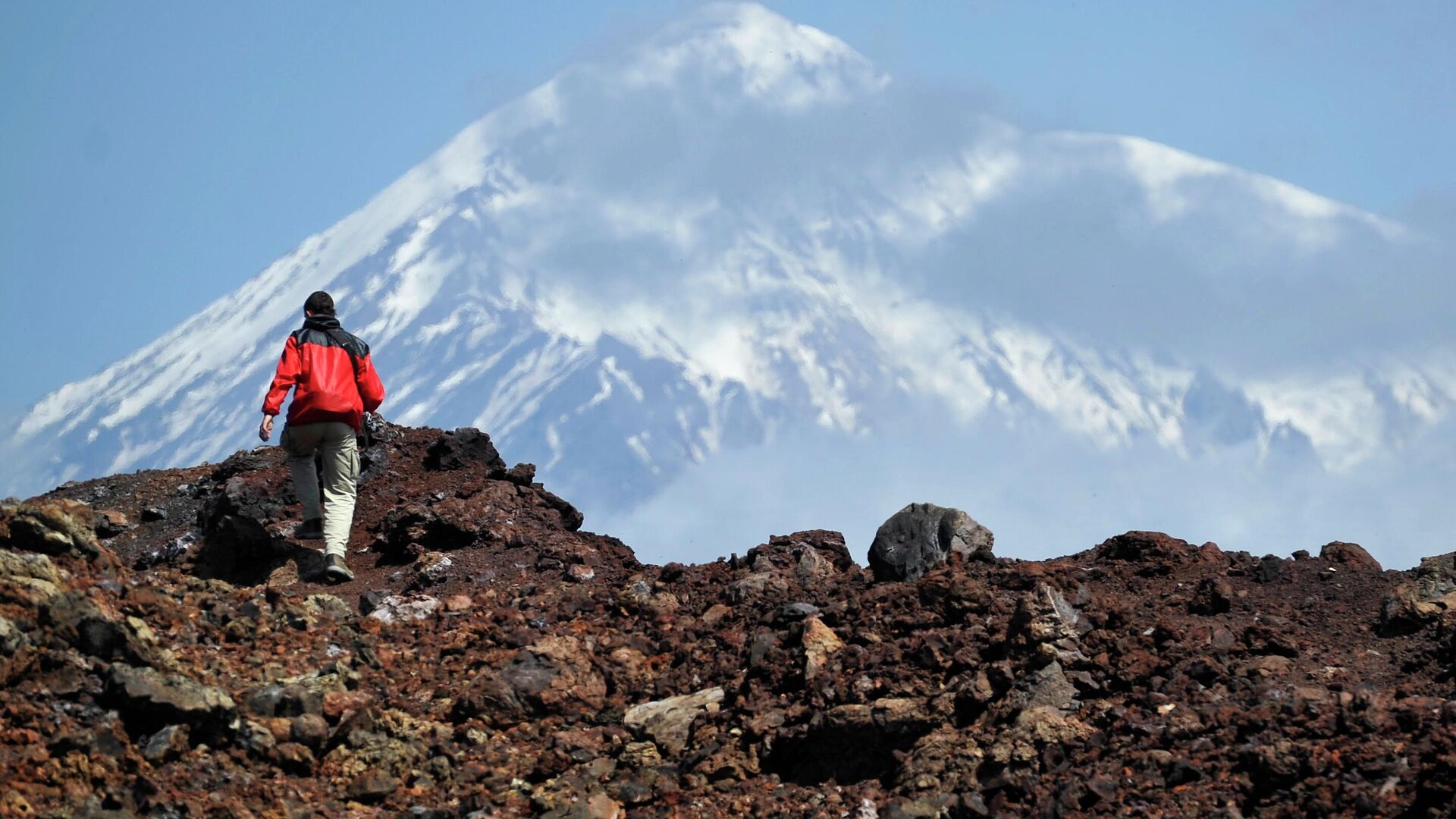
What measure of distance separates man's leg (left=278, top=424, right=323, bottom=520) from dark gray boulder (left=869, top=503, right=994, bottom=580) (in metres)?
5.01

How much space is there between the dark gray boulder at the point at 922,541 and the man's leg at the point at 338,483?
15.2 feet

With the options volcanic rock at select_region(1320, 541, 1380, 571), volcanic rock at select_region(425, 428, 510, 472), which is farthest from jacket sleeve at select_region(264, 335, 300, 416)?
volcanic rock at select_region(1320, 541, 1380, 571)

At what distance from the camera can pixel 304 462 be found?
546 inches

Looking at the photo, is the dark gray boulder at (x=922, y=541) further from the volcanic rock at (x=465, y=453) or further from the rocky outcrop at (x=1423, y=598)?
the volcanic rock at (x=465, y=453)

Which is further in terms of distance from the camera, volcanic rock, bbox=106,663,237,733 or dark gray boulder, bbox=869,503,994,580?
dark gray boulder, bbox=869,503,994,580

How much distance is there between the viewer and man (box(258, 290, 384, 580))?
526 inches

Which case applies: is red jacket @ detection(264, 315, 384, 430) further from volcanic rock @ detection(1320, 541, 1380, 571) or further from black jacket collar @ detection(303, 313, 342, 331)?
volcanic rock @ detection(1320, 541, 1380, 571)

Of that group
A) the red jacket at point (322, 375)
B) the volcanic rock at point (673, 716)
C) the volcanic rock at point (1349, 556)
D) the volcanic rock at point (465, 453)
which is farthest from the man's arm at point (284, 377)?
the volcanic rock at point (1349, 556)

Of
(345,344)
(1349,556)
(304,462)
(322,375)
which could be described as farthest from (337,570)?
(1349,556)

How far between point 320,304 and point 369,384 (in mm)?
827

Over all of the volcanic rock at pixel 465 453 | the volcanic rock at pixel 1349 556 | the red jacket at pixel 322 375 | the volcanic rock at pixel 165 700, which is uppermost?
the volcanic rock at pixel 465 453

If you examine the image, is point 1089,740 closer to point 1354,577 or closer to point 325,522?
point 1354,577

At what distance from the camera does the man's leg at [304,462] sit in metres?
13.6

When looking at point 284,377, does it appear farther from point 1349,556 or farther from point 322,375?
point 1349,556
